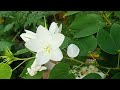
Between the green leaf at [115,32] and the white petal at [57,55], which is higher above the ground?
the green leaf at [115,32]

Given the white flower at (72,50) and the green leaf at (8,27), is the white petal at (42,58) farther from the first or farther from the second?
the green leaf at (8,27)

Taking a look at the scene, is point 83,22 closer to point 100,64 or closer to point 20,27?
point 100,64

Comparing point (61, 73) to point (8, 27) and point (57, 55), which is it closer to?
point (57, 55)

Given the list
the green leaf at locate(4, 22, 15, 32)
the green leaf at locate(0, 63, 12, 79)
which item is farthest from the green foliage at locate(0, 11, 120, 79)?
the green leaf at locate(4, 22, 15, 32)

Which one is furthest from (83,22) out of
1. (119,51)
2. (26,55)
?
(26,55)

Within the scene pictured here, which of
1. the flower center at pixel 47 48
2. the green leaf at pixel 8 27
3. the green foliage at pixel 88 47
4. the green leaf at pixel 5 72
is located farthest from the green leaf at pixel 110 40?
the green leaf at pixel 8 27

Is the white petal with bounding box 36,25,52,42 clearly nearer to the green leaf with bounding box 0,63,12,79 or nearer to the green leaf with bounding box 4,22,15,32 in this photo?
the green leaf with bounding box 0,63,12,79

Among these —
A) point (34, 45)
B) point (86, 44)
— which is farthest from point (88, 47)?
point (34, 45)

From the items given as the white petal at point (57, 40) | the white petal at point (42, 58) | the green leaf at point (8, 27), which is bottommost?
the green leaf at point (8, 27)
